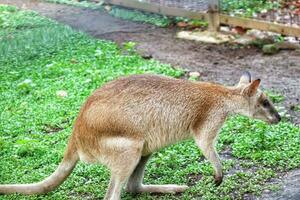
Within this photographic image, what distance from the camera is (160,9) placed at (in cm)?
1073

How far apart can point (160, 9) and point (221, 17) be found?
1.20 m

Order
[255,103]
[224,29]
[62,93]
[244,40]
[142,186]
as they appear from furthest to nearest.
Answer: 1. [224,29]
2. [244,40]
3. [62,93]
4. [142,186]
5. [255,103]

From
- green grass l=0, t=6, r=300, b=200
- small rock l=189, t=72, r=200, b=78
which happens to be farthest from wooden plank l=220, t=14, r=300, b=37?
small rock l=189, t=72, r=200, b=78

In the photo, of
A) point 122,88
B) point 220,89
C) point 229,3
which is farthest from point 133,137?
point 229,3

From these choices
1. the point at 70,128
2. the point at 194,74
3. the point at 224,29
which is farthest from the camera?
the point at 224,29

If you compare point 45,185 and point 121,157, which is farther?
point 45,185

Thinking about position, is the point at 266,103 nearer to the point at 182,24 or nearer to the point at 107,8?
the point at 182,24

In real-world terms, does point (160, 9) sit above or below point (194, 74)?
above

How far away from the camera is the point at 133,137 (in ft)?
15.9

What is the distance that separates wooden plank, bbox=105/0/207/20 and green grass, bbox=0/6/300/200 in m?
1.29

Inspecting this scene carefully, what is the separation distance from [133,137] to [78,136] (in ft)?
1.35

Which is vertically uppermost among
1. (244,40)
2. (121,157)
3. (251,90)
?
(251,90)

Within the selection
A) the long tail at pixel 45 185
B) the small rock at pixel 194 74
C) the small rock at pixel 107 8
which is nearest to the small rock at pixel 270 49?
the small rock at pixel 194 74

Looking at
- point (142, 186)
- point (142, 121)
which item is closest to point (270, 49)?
point (142, 186)
